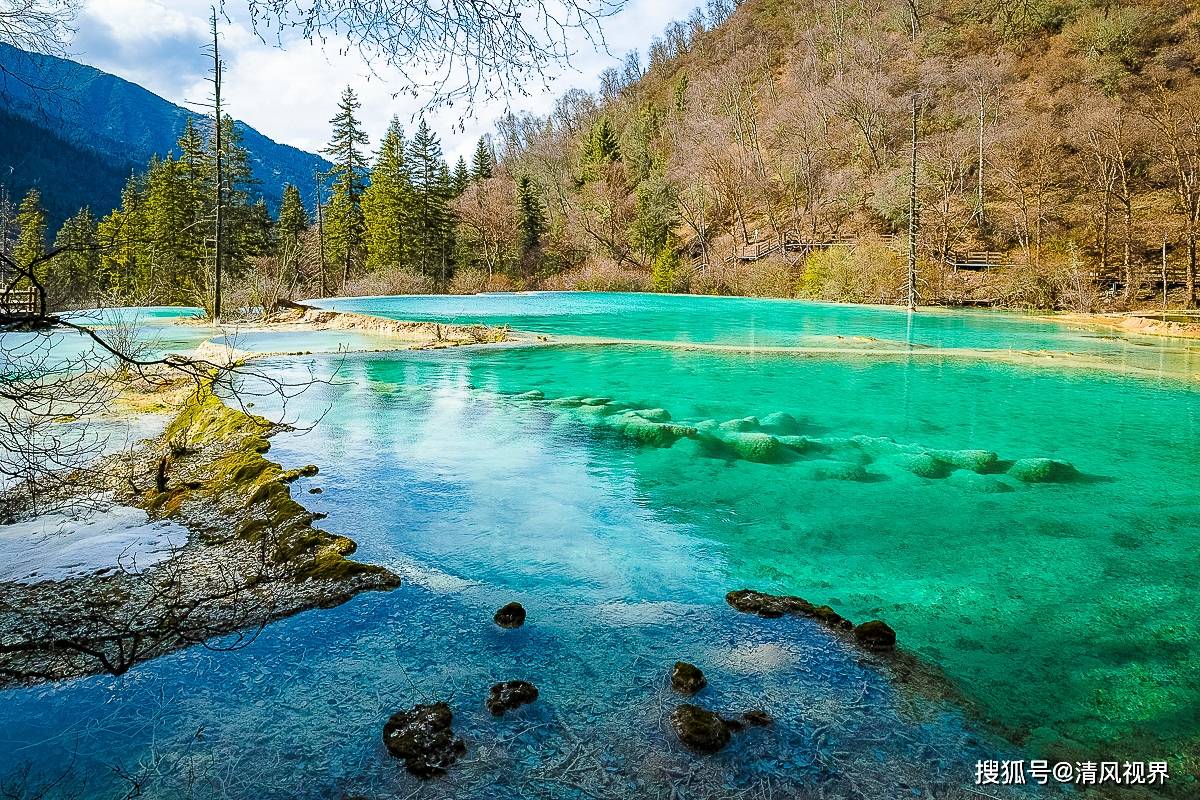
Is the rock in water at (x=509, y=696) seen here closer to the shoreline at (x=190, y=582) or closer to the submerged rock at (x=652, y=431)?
the shoreline at (x=190, y=582)

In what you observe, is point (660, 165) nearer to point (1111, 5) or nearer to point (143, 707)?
point (1111, 5)

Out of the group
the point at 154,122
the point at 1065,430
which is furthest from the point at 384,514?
the point at 154,122

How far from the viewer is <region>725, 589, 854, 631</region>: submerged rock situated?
3.14 m

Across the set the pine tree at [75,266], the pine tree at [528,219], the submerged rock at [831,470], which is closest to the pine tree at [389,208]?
the pine tree at [528,219]

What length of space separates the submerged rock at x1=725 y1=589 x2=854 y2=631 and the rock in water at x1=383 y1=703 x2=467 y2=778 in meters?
1.53

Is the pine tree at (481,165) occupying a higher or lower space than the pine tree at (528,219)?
higher

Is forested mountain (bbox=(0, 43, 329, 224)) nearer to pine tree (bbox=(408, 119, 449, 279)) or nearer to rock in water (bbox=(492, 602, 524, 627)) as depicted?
rock in water (bbox=(492, 602, 524, 627))

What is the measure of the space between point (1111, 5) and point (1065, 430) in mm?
39090

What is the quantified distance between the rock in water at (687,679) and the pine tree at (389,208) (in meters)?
37.4

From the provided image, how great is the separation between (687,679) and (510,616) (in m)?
0.93

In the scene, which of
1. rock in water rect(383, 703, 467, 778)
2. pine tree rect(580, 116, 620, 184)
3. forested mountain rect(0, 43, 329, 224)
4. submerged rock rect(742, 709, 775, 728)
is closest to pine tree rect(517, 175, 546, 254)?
pine tree rect(580, 116, 620, 184)

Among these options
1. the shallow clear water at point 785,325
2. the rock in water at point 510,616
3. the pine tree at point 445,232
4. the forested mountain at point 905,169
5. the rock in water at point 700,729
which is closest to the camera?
the rock in water at point 700,729

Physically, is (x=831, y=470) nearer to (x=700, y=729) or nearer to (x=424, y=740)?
(x=700, y=729)

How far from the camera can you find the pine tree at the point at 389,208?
124 ft
